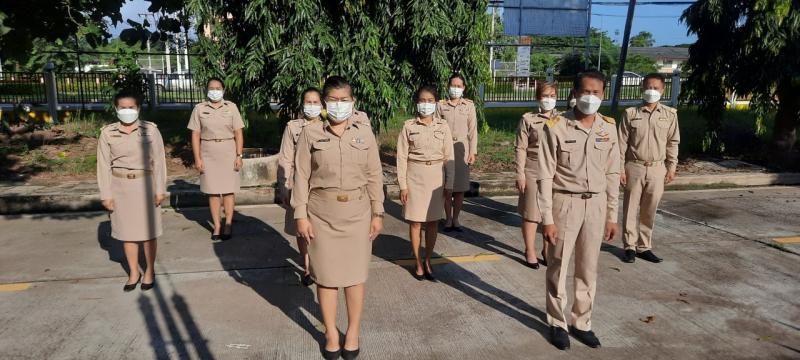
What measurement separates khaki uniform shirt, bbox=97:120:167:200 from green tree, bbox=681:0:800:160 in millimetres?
9006

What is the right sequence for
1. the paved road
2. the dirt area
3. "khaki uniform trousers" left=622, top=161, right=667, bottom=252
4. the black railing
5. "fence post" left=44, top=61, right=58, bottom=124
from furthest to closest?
1. the black railing
2. "fence post" left=44, top=61, right=58, bottom=124
3. the dirt area
4. "khaki uniform trousers" left=622, top=161, right=667, bottom=252
5. the paved road

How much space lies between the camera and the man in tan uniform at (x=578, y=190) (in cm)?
402

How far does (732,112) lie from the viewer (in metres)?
17.7

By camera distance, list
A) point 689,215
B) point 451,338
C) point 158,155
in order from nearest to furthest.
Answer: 1. point 451,338
2. point 158,155
3. point 689,215

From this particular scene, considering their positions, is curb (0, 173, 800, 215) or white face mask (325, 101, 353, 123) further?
curb (0, 173, 800, 215)

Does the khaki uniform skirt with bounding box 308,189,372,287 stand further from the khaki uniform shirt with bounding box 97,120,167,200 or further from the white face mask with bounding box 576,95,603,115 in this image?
the khaki uniform shirt with bounding box 97,120,167,200

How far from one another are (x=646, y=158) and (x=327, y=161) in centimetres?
358

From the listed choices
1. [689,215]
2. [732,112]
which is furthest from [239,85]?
[732,112]

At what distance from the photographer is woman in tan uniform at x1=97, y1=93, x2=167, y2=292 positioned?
4.99m

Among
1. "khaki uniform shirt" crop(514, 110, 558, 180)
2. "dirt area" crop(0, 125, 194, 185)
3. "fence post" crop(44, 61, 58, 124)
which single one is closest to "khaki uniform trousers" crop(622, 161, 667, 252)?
"khaki uniform shirt" crop(514, 110, 558, 180)

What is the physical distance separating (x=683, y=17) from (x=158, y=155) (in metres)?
9.43

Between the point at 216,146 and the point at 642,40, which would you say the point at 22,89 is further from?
the point at 642,40

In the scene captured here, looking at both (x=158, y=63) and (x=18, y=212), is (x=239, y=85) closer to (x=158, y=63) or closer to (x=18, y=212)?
(x=18, y=212)

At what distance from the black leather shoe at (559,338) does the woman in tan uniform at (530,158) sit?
1.59m
